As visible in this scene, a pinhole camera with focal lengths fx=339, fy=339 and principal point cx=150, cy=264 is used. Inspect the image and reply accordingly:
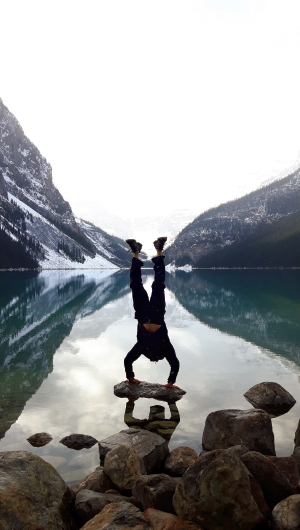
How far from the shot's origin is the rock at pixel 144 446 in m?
6.02

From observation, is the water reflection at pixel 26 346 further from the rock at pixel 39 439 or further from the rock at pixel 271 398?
the rock at pixel 271 398

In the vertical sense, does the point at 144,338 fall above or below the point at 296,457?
above

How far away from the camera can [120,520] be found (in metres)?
3.92

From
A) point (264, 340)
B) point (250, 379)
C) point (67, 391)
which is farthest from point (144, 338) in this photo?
point (264, 340)

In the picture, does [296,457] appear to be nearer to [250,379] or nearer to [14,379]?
[250,379]

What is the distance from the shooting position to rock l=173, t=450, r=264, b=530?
3.89 m

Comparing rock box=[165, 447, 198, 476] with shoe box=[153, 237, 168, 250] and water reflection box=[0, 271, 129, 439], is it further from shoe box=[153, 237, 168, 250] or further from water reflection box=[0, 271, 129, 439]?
shoe box=[153, 237, 168, 250]

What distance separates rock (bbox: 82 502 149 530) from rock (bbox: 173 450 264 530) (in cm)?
54

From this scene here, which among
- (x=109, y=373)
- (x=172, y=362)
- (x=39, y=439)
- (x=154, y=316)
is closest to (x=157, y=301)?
(x=154, y=316)

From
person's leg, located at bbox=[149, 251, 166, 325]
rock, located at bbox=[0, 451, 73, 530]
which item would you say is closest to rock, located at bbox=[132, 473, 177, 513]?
rock, located at bbox=[0, 451, 73, 530]

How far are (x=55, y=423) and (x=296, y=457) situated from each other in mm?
5390

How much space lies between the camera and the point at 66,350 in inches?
632

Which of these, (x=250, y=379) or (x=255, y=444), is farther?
(x=250, y=379)

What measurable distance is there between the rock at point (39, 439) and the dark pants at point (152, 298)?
4.05m
